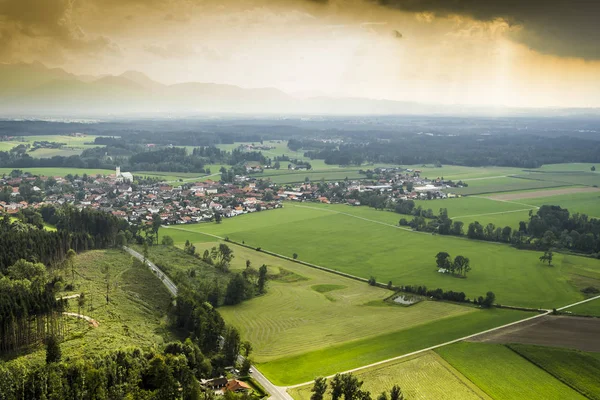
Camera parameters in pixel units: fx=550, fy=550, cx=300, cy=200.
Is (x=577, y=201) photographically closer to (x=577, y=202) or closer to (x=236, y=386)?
(x=577, y=202)

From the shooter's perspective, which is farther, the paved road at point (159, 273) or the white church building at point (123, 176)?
the white church building at point (123, 176)

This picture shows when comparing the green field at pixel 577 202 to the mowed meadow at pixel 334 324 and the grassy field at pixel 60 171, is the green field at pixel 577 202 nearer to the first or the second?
the mowed meadow at pixel 334 324

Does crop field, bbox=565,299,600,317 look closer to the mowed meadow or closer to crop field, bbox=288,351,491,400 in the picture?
the mowed meadow

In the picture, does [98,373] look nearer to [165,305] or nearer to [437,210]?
[165,305]

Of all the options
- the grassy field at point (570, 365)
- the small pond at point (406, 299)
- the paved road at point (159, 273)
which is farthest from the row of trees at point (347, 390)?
the paved road at point (159, 273)

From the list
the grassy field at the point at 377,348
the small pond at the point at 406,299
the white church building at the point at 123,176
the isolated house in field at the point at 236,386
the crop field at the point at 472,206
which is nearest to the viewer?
the isolated house in field at the point at 236,386
